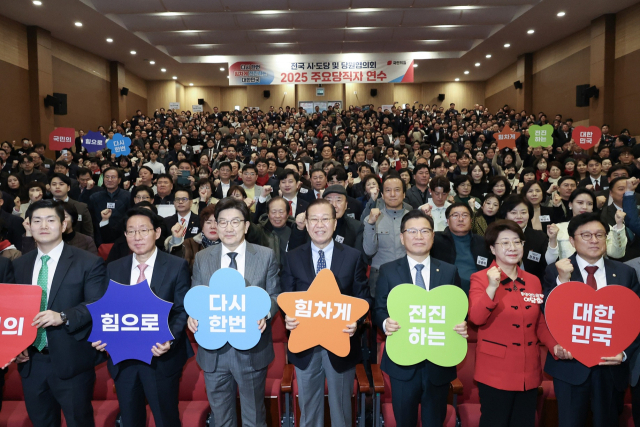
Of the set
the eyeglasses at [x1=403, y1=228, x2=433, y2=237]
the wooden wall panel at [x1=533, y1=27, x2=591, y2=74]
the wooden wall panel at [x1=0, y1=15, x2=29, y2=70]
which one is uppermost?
the wooden wall panel at [x1=533, y1=27, x2=591, y2=74]

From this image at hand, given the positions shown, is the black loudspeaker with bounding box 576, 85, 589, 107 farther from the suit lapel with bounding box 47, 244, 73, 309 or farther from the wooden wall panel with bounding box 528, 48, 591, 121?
the suit lapel with bounding box 47, 244, 73, 309

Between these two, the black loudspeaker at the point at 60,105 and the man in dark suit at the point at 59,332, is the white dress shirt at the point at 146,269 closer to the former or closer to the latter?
the man in dark suit at the point at 59,332

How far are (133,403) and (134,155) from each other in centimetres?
852

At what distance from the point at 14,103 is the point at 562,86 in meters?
16.8

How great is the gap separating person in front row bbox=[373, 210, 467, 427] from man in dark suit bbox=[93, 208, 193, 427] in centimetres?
106

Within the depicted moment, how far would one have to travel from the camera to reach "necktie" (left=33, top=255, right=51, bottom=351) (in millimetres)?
2254

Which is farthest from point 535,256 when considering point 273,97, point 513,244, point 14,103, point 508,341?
point 273,97

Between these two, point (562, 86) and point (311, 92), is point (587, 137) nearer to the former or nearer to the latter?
point (562, 86)

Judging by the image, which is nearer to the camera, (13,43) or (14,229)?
(14,229)

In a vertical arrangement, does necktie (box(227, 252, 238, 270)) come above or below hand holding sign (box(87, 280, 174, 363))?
above

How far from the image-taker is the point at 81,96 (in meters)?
15.2

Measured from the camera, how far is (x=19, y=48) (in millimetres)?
12078

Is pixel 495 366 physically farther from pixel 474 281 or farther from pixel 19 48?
pixel 19 48

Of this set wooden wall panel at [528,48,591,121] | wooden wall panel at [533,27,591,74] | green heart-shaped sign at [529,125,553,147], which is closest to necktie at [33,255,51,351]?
green heart-shaped sign at [529,125,553,147]
